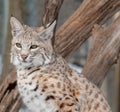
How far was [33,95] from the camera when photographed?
2.63 m

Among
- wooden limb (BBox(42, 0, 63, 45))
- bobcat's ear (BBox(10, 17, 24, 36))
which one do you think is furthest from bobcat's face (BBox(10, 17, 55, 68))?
wooden limb (BBox(42, 0, 63, 45))

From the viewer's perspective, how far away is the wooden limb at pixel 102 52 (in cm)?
306

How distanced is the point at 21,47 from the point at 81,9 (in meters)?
0.70

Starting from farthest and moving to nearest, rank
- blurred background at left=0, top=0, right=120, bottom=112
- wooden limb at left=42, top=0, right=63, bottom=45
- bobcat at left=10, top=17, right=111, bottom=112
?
blurred background at left=0, top=0, right=120, bottom=112 → wooden limb at left=42, top=0, right=63, bottom=45 → bobcat at left=10, top=17, right=111, bottom=112

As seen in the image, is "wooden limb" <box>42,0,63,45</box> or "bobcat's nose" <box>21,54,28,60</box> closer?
"bobcat's nose" <box>21,54,28,60</box>

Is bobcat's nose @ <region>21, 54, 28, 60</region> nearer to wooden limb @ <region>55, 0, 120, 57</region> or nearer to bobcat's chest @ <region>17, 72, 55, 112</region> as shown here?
bobcat's chest @ <region>17, 72, 55, 112</region>

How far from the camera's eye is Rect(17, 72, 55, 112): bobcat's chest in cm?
259

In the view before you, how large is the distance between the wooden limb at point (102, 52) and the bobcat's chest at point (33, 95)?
0.49 m

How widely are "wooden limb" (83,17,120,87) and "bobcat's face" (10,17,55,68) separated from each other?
0.45m

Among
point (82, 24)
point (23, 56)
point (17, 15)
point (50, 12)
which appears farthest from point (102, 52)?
point (17, 15)

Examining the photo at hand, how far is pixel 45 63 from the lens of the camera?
268 cm

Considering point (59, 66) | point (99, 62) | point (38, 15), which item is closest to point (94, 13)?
point (99, 62)

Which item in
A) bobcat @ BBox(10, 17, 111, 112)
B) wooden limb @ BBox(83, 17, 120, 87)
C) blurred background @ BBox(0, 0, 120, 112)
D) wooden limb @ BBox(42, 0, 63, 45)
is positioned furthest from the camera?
blurred background @ BBox(0, 0, 120, 112)

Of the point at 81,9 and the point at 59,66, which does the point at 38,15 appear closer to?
the point at 81,9
